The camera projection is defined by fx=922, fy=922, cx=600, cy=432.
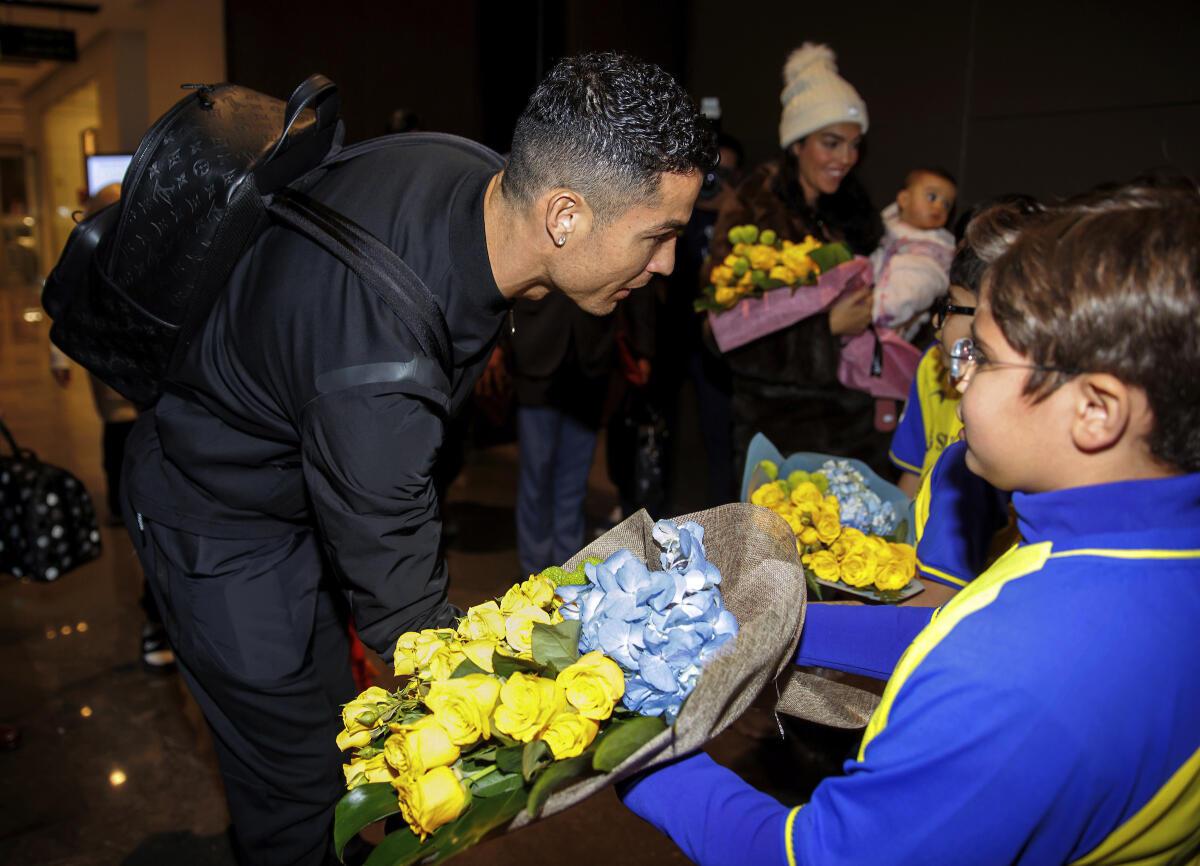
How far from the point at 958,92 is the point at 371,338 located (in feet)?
11.8

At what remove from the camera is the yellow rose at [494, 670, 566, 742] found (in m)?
1.05

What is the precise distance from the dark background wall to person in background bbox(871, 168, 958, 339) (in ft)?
1.97

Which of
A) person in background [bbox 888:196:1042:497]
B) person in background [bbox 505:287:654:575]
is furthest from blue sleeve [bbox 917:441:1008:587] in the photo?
person in background [bbox 505:287:654:575]

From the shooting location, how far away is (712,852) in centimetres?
106

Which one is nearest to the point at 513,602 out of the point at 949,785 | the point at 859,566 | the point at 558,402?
the point at 949,785

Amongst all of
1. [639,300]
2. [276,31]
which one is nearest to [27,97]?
[276,31]

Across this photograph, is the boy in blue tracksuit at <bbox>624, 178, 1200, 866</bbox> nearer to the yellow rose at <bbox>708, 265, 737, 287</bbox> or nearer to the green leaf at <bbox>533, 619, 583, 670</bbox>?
the green leaf at <bbox>533, 619, 583, 670</bbox>

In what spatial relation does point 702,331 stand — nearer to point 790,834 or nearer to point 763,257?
point 763,257

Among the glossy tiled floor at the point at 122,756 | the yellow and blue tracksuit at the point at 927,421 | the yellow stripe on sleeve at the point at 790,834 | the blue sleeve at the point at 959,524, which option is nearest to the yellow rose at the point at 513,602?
the yellow stripe on sleeve at the point at 790,834

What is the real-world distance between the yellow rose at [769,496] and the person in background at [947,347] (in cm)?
40

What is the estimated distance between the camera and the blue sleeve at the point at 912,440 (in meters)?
2.40

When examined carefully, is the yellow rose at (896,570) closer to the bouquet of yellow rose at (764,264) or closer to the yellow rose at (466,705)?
the yellow rose at (466,705)

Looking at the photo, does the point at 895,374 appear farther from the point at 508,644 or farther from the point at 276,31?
the point at 276,31

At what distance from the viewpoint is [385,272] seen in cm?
151
